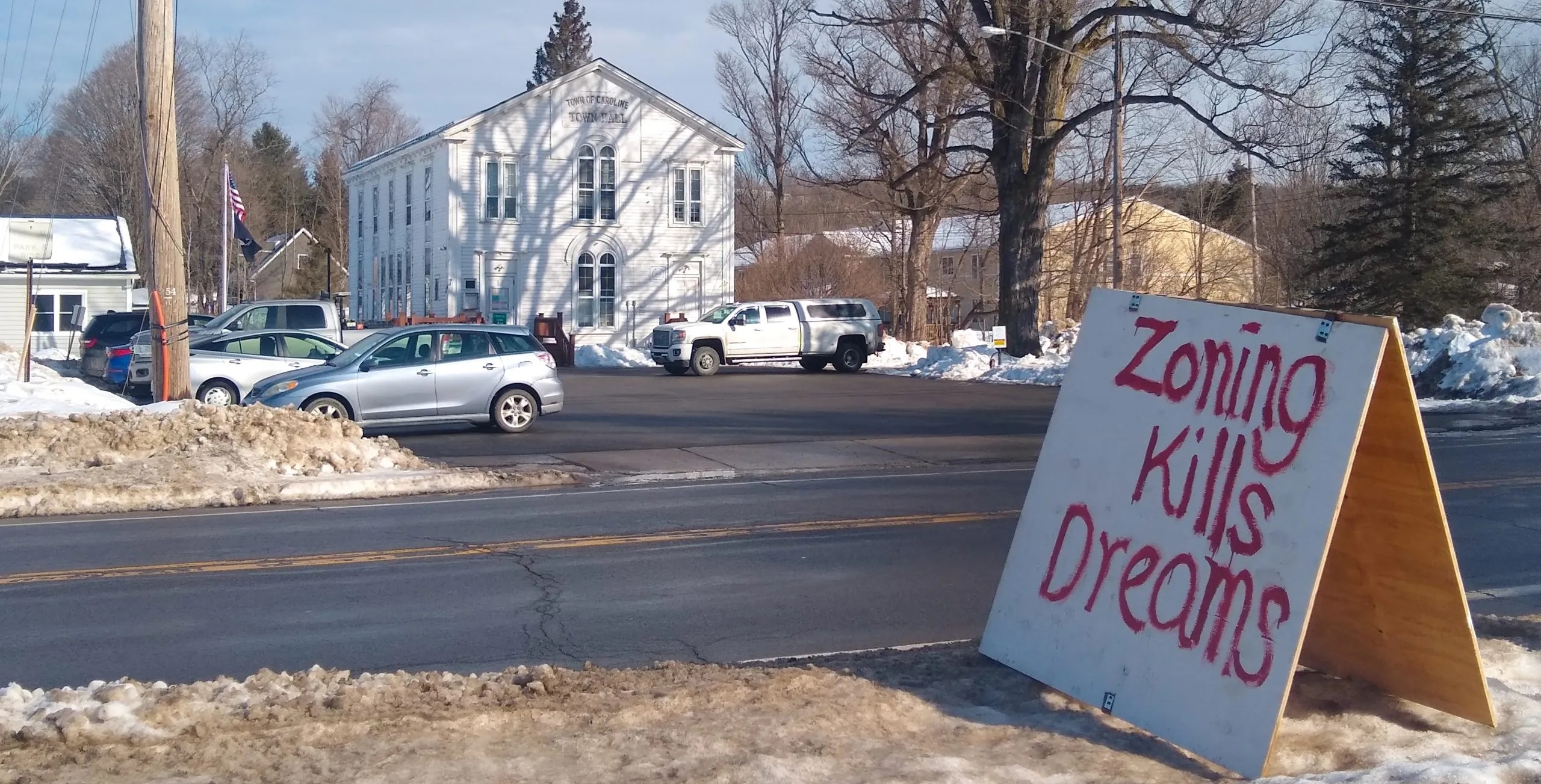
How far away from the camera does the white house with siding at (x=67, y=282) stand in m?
38.1

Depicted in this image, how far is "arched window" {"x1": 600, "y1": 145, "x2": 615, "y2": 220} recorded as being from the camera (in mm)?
47094

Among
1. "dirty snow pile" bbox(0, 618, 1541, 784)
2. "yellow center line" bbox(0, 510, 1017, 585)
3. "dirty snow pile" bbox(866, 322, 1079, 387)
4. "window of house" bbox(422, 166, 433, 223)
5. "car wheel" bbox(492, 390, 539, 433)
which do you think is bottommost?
"yellow center line" bbox(0, 510, 1017, 585)

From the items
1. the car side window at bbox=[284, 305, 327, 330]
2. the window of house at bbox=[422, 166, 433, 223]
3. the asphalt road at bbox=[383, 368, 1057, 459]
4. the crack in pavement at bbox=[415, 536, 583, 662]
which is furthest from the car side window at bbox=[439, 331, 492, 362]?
the window of house at bbox=[422, 166, 433, 223]

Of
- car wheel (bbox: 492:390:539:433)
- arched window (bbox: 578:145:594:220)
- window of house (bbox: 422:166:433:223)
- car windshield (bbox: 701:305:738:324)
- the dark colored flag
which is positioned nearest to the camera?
car wheel (bbox: 492:390:539:433)

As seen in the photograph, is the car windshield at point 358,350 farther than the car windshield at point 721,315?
No

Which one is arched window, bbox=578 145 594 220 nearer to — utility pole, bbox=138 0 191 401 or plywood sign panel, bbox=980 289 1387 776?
utility pole, bbox=138 0 191 401

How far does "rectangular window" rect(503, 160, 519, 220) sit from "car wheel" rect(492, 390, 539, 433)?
27242 millimetres

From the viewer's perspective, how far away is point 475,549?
413 inches

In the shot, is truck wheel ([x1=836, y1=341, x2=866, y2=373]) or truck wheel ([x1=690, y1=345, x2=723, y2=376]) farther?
truck wheel ([x1=836, y1=341, x2=866, y2=373])

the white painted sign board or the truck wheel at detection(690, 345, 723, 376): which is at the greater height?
the white painted sign board

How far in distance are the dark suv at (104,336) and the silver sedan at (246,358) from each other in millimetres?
7600

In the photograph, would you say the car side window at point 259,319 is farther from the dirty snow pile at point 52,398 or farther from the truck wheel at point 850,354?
the truck wheel at point 850,354

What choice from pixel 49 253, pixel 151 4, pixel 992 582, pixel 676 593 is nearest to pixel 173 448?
pixel 151 4

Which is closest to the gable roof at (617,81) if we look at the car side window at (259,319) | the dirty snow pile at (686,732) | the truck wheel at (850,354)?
the truck wheel at (850,354)
